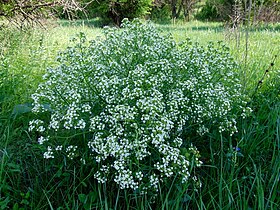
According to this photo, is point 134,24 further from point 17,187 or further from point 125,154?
point 17,187

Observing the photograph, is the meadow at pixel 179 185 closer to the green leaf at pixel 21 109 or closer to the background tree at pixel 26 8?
the green leaf at pixel 21 109

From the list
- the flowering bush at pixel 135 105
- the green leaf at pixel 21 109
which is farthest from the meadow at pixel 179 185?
the flowering bush at pixel 135 105

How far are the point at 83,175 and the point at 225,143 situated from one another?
40.0 inches

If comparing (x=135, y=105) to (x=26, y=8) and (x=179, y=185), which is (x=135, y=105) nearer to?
(x=179, y=185)

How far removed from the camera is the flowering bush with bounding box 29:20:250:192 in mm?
1689

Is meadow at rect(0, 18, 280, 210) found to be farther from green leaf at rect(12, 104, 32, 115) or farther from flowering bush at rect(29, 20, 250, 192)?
flowering bush at rect(29, 20, 250, 192)

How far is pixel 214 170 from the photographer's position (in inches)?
77.8

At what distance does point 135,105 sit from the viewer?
2004 mm

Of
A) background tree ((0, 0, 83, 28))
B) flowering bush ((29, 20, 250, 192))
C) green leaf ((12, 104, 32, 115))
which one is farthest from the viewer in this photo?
background tree ((0, 0, 83, 28))

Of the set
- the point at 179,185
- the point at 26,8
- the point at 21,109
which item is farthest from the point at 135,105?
the point at 26,8

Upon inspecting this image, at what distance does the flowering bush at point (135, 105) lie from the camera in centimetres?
169

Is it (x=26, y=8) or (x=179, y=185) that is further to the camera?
(x=26, y=8)

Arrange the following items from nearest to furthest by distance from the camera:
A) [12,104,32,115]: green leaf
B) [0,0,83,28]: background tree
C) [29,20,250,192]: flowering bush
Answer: [29,20,250,192]: flowering bush
[12,104,32,115]: green leaf
[0,0,83,28]: background tree

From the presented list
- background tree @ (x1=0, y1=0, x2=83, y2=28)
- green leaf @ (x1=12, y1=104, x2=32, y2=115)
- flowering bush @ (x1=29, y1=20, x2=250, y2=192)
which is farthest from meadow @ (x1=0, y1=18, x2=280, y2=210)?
background tree @ (x1=0, y1=0, x2=83, y2=28)
